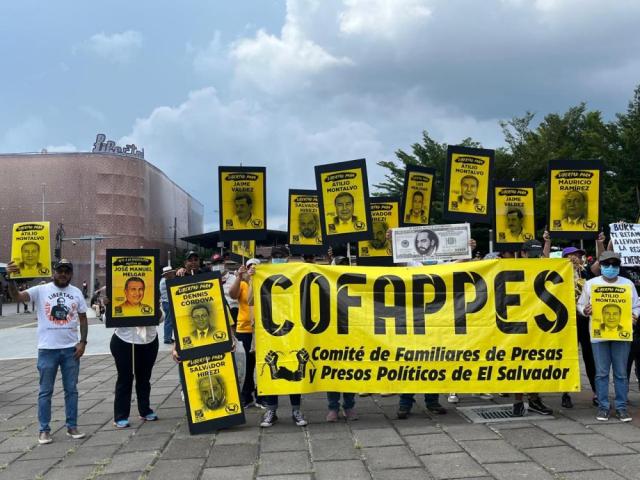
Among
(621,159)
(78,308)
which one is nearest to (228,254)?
(78,308)

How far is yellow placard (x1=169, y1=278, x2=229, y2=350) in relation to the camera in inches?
254

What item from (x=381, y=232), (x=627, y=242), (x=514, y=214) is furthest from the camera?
(x=381, y=232)

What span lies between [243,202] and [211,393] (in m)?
2.42

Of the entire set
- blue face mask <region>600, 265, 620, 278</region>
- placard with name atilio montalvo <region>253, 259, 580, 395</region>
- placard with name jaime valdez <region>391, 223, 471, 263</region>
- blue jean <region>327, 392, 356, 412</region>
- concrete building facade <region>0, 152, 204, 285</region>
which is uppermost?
concrete building facade <region>0, 152, 204, 285</region>

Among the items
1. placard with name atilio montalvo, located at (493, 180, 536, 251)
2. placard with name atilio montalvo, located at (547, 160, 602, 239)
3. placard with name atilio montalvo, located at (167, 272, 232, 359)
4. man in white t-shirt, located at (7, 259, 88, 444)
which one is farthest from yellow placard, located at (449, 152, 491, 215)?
man in white t-shirt, located at (7, 259, 88, 444)

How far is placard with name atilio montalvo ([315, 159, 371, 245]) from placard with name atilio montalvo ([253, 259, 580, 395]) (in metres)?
1.25

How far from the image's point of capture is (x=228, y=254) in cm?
930

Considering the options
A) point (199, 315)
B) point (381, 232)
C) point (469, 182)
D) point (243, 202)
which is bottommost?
point (199, 315)

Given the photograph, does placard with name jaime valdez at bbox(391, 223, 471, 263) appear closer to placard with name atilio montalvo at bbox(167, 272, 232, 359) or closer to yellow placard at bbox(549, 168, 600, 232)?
yellow placard at bbox(549, 168, 600, 232)

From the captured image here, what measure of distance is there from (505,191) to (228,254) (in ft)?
13.5

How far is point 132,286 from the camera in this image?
22.6ft

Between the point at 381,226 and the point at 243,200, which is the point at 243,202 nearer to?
the point at 243,200

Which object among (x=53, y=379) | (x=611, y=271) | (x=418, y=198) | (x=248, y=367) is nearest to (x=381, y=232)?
(x=418, y=198)

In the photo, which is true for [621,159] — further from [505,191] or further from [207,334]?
[207,334]
